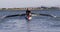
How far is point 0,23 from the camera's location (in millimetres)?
35219

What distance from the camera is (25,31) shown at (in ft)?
88.2

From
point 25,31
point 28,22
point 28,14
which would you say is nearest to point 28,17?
point 28,14

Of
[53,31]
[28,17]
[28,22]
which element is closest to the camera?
[53,31]

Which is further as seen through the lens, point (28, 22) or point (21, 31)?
point (28, 22)

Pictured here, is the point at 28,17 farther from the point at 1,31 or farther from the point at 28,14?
the point at 1,31

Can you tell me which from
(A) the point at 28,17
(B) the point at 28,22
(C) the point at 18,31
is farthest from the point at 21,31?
(B) the point at 28,22

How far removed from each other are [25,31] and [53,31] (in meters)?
2.73

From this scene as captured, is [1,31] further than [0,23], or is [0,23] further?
[0,23]

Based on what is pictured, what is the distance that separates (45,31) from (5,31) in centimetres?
A: 386

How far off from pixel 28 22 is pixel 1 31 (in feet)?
28.4

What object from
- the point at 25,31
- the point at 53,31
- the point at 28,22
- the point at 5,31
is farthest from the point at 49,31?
the point at 28,22

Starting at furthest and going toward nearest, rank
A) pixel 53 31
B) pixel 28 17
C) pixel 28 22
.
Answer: pixel 28 22 < pixel 28 17 < pixel 53 31

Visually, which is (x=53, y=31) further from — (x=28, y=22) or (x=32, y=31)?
(x=28, y=22)

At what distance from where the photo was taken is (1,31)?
26.7 metres
